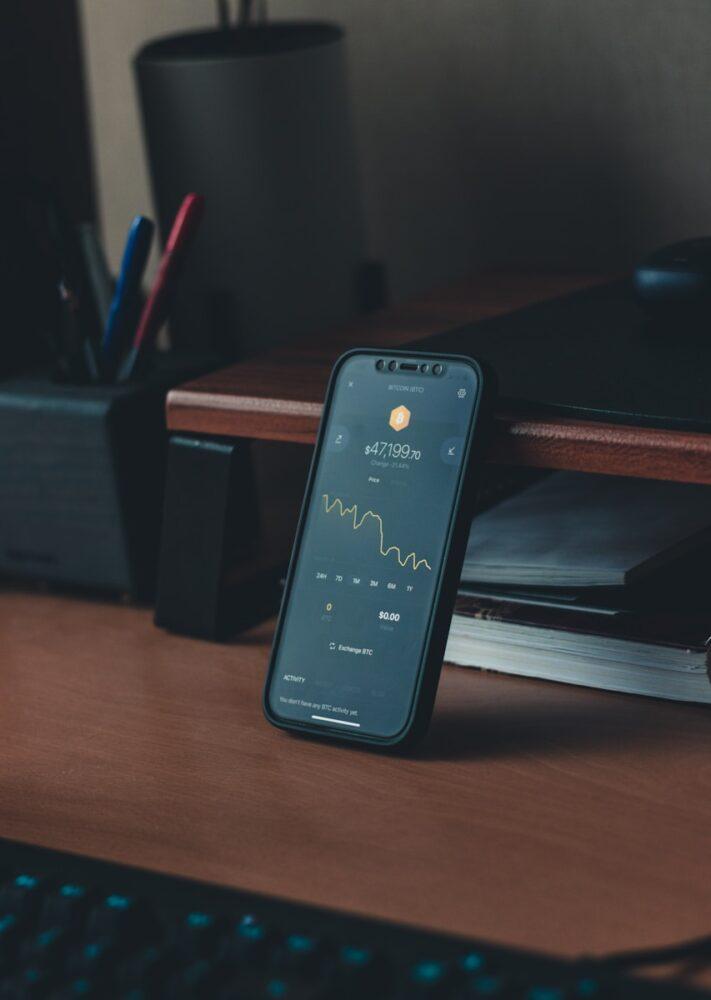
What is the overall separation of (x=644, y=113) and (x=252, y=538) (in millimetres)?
447

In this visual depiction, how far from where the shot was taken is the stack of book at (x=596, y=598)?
0.65m

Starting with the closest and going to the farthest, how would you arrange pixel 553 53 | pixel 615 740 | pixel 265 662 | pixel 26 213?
pixel 615 740 → pixel 265 662 → pixel 26 213 → pixel 553 53

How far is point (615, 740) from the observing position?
2.03 ft

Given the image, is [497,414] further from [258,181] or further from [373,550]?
[258,181]

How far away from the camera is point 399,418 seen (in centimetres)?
65

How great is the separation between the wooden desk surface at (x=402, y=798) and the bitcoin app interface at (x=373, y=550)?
3cm

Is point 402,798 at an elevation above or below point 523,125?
below

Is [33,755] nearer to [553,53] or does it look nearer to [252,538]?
[252,538]

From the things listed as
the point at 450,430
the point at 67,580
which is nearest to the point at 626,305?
the point at 450,430

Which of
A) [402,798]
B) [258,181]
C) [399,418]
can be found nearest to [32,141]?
[258,181]

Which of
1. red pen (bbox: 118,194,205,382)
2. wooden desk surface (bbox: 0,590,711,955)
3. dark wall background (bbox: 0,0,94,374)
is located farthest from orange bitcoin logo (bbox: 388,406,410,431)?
dark wall background (bbox: 0,0,94,374)

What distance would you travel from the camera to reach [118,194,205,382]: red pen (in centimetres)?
82

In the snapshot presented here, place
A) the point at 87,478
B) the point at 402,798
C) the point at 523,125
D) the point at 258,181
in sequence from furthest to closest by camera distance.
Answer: the point at 523,125, the point at 258,181, the point at 87,478, the point at 402,798

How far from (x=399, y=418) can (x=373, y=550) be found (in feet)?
0.21
